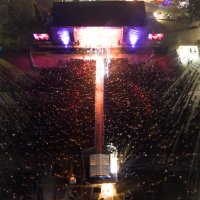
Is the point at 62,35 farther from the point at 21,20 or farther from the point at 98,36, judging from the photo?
the point at 21,20

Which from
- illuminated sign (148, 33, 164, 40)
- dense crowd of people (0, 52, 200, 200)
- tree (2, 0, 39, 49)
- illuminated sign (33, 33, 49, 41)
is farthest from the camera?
tree (2, 0, 39, 49)

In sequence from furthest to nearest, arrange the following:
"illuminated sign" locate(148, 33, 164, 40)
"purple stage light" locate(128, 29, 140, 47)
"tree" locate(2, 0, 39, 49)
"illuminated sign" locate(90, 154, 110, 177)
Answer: "tree" locate(2, 0, 39, 49)
"illuminated sign" locate(148, 33, 164, 40)
"purple stage light" locate(128, 29, 140, 47)
"illuminated sign" locate(90, 154, 110, 177)

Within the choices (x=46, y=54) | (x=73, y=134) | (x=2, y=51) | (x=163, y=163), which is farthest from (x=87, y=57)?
(x=163, y=163)

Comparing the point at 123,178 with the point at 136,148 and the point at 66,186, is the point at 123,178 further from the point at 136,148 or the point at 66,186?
the point at 66,186

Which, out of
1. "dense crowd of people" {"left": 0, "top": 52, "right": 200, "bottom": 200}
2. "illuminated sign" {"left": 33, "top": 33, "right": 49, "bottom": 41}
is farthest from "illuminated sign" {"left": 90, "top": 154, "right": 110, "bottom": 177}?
"illuminated sign" {"left": 33, "top": 33, "right": 49, "bottom": 41}

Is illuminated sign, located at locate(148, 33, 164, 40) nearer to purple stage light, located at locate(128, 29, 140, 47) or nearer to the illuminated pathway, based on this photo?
purple stage light, located at locate(128, 29, 140, 47)

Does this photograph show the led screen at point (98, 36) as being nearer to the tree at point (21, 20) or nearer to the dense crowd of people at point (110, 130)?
the tree at point (21, 20)

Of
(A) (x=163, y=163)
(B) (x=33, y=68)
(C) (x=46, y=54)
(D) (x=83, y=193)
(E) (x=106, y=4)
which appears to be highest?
(E) (x=106, y=4)
